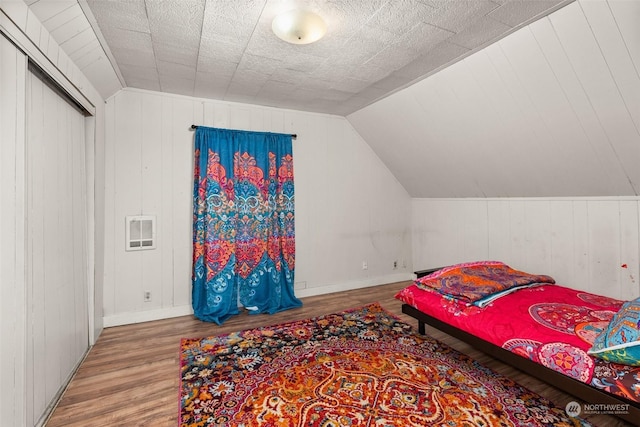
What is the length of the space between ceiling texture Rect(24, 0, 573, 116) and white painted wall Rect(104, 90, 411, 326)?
1.30 feet

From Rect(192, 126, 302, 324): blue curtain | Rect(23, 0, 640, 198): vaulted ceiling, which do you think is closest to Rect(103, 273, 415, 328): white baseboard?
Rect(192, 126, 302, 324): blue curtain

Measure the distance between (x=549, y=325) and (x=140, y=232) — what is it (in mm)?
3740

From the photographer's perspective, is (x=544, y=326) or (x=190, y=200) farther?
(x=190, y=200)

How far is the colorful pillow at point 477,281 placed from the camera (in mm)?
2471

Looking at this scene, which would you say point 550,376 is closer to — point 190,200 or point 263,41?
point 263,41

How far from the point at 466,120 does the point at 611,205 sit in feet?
4.95

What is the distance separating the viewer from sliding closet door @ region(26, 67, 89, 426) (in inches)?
69.1

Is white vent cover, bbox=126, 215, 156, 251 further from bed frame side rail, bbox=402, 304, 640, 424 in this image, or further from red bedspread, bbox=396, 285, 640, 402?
bed frame side rail, bbox=402, 304, 640, 424

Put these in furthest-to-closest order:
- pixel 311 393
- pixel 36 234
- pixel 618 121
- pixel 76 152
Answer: pixel 76 152 < pixel 618 121 < pixel 311 393 < pixel 36 234

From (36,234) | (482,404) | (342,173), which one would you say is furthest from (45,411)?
(342,173)

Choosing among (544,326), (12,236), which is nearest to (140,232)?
(12,236)

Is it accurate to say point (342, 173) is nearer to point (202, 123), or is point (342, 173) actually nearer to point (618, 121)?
point (202, 123)

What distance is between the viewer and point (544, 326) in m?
1.98

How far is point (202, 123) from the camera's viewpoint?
360cm
